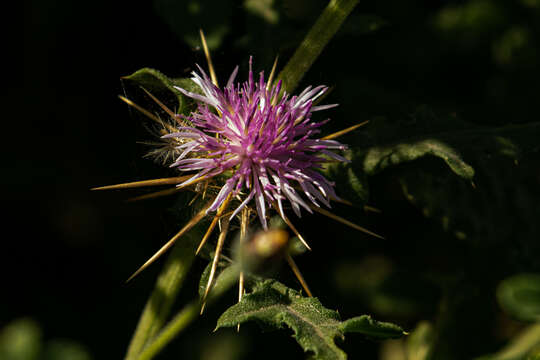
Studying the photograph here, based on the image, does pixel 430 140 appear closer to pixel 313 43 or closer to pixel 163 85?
pixel 313 43

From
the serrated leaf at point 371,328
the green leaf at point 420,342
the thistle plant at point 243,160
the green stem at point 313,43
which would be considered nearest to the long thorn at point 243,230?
the thistle plant at point 243,160

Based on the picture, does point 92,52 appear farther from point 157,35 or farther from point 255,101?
point 255,101

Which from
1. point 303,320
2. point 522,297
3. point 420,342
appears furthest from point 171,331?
point 522,297

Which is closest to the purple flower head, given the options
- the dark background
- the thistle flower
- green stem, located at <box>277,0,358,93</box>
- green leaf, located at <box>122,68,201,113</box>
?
the thistle flower

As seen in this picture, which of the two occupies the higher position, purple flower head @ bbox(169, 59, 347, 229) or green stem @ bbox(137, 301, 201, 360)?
purple flower head @ bbox(169, 59, 347, 229)

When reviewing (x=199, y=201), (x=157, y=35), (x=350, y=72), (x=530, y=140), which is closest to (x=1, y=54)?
(x=157, y=35)

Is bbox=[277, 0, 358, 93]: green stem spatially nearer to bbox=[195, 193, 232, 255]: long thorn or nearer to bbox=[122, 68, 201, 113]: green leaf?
bbox=[122, 68, 201, 113]: green leaf
